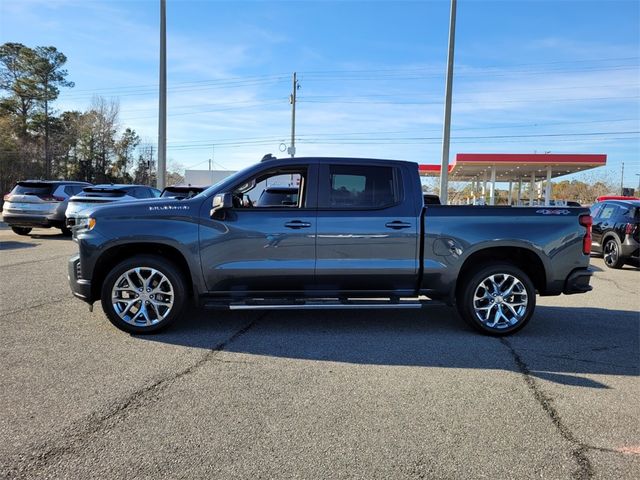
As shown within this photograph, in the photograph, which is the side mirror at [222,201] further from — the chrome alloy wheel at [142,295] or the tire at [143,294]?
the chrome alloy wheel at [142,295]

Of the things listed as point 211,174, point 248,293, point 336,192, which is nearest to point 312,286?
point 248,293

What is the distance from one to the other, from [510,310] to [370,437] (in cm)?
306

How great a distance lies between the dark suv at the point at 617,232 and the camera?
11.1 meters

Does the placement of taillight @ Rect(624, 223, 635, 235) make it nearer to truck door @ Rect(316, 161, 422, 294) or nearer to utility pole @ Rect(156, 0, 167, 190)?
truck door @ Rect(316, 161, 422, 294)

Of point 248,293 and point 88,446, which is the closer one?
point 88,446

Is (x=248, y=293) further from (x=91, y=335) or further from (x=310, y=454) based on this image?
(x=310, y=454)

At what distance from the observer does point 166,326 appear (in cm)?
537

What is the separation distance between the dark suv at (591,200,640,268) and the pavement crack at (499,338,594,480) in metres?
7.93

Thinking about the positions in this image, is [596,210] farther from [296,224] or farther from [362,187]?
[296,224]

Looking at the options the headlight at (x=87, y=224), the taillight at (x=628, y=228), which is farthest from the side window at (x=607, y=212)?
the headlight at (x=87, y=224)

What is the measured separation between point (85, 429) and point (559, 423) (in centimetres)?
324

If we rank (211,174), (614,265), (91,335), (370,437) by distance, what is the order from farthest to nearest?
1. (211,174)
2. (614,265)
3. (91,335)
4. (370,437)

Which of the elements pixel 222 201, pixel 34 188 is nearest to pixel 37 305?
pixel 222 201

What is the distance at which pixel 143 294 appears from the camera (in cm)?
534
